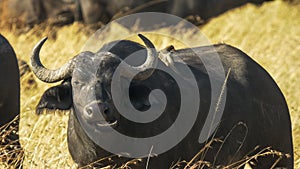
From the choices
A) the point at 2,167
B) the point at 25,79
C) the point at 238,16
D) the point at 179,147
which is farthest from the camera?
the point at 238,16

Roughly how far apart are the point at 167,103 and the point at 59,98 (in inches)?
33.7

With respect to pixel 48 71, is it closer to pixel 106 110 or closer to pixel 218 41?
pixel 106 110

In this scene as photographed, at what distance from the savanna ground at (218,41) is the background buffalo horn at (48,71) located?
30cm

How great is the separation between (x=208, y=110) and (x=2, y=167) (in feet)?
6.06

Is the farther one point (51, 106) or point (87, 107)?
point (51, 106)

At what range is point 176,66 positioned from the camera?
6.35 meters

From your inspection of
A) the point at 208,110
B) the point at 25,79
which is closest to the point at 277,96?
the point at 208,110

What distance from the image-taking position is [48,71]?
20.4ft

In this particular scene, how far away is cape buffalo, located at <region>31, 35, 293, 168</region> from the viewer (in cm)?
582

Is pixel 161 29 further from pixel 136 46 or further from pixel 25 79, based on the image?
pixel 136 46

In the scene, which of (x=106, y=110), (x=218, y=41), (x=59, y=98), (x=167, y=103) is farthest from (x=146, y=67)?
(x=218, y=41)

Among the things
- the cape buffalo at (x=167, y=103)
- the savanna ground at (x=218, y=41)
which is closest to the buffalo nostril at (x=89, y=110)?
the cape buffalo at (x=167, y=103)

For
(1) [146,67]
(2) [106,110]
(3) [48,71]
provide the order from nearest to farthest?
(2) [106,110] → (1) [146,67] → (3) [48,71]

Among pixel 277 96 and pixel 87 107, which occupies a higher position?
pixel 87 107
